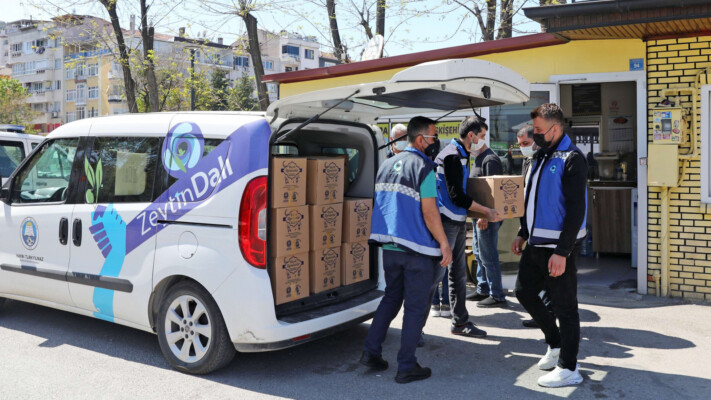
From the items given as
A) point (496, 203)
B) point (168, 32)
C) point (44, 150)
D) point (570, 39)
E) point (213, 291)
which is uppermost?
point (168, 32)

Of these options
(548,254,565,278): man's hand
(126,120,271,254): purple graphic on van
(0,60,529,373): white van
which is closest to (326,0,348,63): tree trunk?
(0,60,529,373): white van

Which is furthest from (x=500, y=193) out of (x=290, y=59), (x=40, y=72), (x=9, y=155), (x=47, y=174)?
(x=40, y=72)

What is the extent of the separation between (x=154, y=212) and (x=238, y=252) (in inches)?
34.2

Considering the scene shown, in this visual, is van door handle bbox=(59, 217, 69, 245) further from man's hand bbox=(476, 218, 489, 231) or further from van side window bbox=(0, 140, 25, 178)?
van side window bbox=(0, 140, 25, 178)

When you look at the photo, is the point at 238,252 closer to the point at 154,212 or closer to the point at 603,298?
the point at 154,212

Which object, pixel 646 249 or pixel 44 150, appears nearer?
pixel 44 150

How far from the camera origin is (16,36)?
279ft

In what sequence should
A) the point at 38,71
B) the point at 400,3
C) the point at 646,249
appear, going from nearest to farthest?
the point at 646,249, the point at 400,3, the point at 38,71

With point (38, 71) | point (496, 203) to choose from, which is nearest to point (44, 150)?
point (496, 203)

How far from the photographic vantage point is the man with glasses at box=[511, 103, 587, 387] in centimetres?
422

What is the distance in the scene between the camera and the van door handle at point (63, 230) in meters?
A: 5.39

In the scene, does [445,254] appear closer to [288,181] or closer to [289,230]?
[289,230]

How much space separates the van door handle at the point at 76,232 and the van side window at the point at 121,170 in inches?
7.3

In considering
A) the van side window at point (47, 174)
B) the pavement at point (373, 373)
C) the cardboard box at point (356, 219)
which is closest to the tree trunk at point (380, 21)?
the pavement at point (373, 373)
